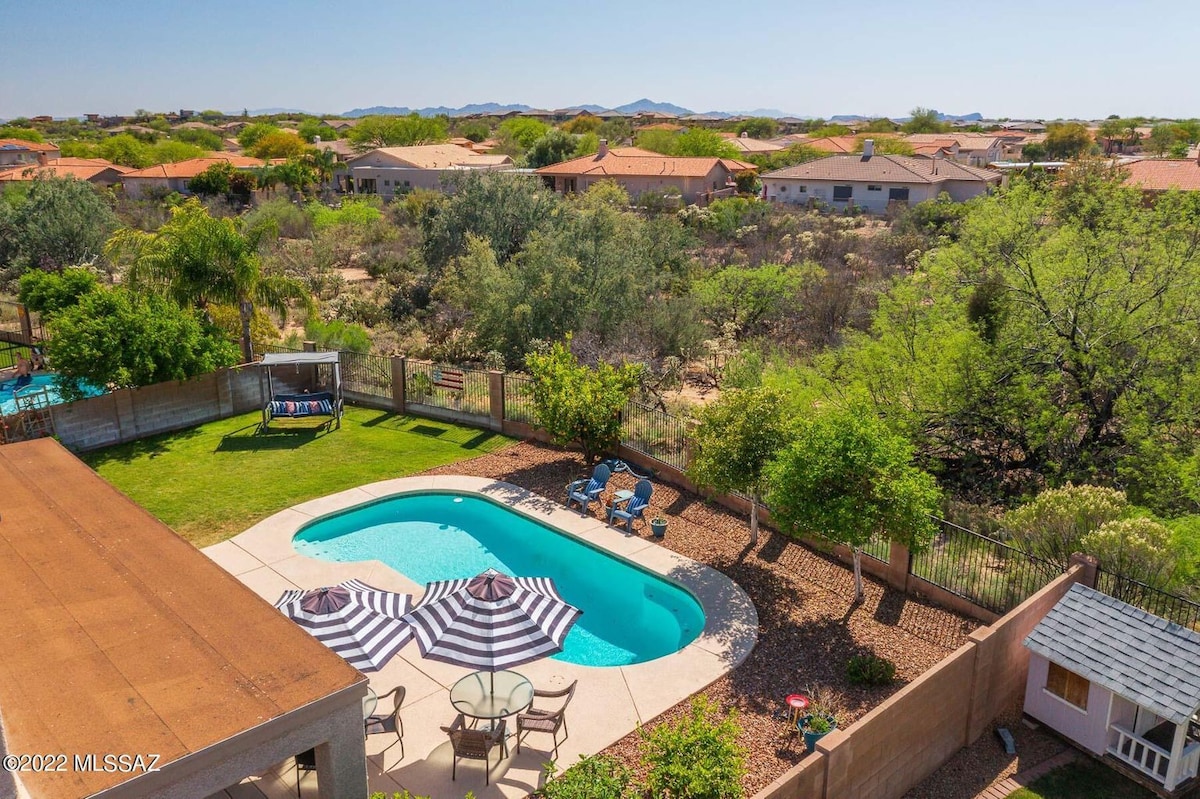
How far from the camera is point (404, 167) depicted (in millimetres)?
78938

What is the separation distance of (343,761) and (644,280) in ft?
83.9

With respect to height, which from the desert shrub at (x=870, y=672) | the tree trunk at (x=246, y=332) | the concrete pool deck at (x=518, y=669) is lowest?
the concrete pool deck at (x=518, y=669)

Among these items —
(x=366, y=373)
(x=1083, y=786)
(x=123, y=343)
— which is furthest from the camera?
Result: (x=366, y=373)

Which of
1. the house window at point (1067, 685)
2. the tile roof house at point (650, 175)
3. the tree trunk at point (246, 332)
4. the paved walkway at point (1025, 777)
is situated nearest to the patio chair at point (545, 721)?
the paved walkway at point (1025, 777)

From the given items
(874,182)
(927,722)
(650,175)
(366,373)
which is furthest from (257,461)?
(874,182)

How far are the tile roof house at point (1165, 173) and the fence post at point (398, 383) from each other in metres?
47.6

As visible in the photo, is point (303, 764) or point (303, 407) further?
point (303, 407)

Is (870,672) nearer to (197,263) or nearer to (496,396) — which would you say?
(496,396)

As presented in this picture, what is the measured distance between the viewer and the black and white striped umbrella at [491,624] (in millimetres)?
10688

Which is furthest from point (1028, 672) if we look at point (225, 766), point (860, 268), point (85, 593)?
point (860, 268)

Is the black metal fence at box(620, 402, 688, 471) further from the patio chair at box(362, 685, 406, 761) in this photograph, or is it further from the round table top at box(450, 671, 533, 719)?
the patio chair at box(362, 685, 406, 761)

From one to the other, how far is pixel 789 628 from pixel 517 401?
37.8 ft

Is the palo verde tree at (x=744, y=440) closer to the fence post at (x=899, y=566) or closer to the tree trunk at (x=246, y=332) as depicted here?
the fence post at (x=899, y=566)

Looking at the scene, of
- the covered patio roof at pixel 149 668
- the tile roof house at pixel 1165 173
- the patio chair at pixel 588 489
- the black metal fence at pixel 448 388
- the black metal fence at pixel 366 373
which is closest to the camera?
the covered patio roof at pixel 149 668
